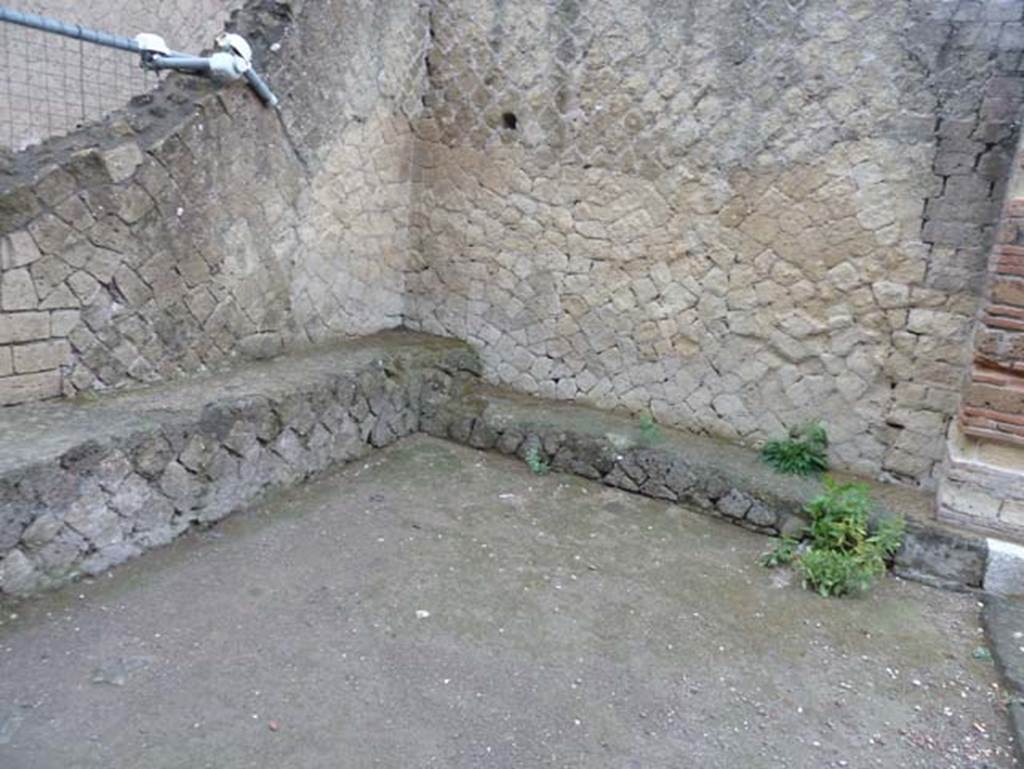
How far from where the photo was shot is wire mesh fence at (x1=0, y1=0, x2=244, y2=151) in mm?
5562

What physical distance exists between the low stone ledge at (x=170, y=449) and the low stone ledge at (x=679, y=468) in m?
0.59

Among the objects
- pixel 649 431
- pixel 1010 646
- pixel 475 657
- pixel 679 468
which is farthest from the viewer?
pixel 649 431

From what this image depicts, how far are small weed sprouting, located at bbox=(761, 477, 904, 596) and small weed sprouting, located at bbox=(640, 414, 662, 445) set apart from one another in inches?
40.0

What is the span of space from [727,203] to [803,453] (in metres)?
1.53

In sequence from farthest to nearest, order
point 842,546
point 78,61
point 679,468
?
point 78,61 < point 679,468 < point 842,546

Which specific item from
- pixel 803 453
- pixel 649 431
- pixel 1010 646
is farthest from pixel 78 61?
pixel 1010 646

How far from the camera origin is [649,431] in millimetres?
4949

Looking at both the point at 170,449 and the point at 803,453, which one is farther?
the point at 803,453

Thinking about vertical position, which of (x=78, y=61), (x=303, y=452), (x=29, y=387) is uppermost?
(x=78, y=61)

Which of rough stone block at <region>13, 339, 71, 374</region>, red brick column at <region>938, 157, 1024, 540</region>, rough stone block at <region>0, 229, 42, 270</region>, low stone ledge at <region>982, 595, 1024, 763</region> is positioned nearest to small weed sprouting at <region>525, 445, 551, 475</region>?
red brick column at <region>938, 157, 1024, 540</region>

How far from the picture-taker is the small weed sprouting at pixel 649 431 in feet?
16.0

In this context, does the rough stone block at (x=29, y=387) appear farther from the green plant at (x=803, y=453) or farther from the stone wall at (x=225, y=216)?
the green plant at (x=803, y=453)

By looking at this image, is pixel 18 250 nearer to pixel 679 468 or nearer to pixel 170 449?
pixel 170 449

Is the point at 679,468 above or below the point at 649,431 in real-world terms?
below
